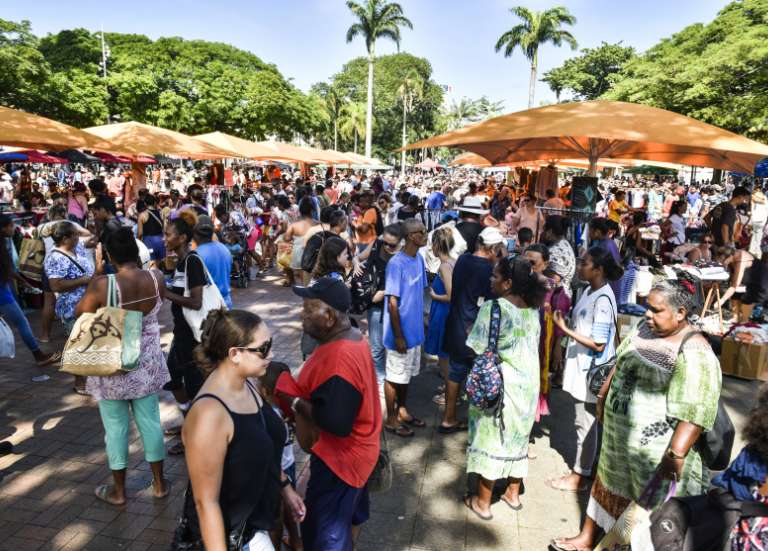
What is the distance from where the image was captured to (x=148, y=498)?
362 cm

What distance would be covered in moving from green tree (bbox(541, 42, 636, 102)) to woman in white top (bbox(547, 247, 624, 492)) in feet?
181

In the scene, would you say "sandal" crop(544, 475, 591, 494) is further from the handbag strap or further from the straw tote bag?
the straw tote bag

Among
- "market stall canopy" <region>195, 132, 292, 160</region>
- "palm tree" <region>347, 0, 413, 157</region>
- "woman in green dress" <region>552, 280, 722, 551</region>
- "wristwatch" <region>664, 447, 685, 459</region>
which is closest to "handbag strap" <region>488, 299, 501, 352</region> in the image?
"woman in green dress" <region>552, 280, 722, 551</region>

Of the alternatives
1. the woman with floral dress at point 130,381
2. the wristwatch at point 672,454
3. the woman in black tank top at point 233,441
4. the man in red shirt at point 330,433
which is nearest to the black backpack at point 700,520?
the wristwatch at point 672,454

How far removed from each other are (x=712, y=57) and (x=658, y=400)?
95.1 ft

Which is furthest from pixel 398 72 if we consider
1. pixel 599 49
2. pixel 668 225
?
pixel 668 225

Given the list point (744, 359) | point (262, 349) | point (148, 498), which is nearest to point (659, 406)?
point (262, 349)

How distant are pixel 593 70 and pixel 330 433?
204 ft

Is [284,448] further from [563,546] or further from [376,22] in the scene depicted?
[376,22]

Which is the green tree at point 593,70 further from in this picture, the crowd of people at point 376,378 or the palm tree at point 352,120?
the crowd of people at point 376,378

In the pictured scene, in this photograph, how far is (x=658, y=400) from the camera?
106 inches

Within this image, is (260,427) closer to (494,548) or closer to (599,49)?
(494,548)

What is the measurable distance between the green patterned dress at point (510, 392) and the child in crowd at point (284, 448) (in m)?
1.24

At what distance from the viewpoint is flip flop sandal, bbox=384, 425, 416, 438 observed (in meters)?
4.64
